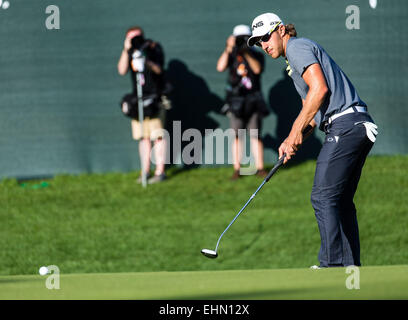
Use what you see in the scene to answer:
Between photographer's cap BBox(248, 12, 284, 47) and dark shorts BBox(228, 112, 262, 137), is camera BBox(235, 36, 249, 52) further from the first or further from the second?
photographer's cap BBox(248, 12, 284, 47)

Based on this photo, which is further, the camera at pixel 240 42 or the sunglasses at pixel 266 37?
the camera at pixel 240 42

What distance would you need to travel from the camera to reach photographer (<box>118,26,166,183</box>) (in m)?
8.83

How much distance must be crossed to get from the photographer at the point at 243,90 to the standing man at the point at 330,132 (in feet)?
12.9

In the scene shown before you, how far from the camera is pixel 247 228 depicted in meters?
7.44

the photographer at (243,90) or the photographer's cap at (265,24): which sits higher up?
the photographer's cap at (265,24)

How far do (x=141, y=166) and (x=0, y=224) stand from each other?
223 cm

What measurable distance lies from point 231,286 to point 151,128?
5.46 m

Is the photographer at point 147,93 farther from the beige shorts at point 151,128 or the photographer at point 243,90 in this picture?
the photographer at point 243,90

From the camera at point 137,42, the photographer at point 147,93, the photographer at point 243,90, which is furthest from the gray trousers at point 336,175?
the camera at point 137,42

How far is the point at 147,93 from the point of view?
29.3 feet

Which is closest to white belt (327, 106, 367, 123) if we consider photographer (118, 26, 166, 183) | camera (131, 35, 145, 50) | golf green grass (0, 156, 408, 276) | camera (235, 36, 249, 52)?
golf green grass (0, 156, 408, 276)

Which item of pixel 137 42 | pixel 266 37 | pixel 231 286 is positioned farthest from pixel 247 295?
pixel 137 42

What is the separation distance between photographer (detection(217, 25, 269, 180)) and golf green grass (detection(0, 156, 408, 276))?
355 mm

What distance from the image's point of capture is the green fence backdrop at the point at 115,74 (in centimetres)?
933
